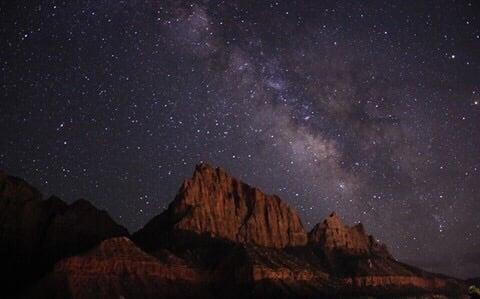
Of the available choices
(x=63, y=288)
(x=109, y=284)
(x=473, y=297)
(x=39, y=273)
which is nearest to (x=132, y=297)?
(x=109, y=284)

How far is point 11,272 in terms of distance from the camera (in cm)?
19600

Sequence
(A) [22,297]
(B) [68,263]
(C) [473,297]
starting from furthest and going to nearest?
(B) [68,263] < (A) [22,297] < (C) [473,297]

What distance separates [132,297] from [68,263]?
2135cm

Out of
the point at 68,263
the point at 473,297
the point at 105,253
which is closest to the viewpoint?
the point at 473,297

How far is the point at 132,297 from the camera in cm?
18300

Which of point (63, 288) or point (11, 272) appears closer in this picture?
point (63, 288)

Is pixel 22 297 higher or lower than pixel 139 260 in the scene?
lower

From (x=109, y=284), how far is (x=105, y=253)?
45.7 ft

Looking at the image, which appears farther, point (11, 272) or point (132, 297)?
point (11, 272)

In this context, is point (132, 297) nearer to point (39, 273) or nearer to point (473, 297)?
point (39, 273)

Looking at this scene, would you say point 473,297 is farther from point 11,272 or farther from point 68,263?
point 11,272

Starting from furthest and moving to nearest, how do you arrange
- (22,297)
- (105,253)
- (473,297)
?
1. (105,253)
2. (22,297)
3. (473,297)

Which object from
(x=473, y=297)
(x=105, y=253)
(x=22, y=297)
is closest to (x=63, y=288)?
(x=22, y=297)

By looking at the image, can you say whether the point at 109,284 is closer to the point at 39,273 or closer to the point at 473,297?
the point at 39,273
